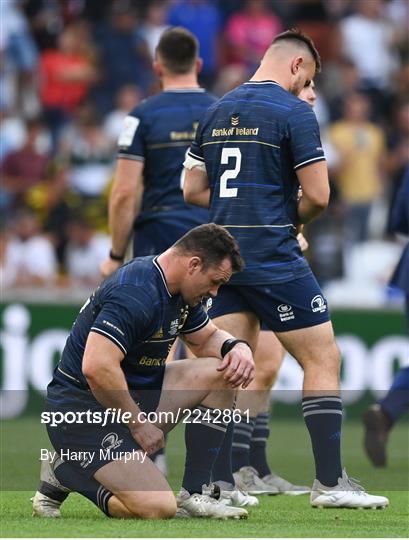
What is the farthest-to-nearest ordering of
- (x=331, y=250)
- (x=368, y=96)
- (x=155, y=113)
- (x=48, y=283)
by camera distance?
1. (x=368, y=96)
2. (x=331, y=250)
3. (x=48, y=283)
4. (x=155, y=113)

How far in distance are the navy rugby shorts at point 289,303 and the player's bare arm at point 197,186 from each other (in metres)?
0.60

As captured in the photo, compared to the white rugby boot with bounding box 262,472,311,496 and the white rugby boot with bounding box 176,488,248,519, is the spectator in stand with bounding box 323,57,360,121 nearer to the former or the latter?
the white rugby boot with bounding box 262,472,311,496

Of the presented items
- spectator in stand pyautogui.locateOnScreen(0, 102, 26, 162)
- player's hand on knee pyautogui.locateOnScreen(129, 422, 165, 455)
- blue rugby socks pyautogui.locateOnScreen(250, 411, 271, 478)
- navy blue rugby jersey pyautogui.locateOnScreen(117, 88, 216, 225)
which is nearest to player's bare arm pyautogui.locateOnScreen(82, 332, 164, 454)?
player's hand on knee pyautogui.locateOnScreen(129, 422, 165, 455)

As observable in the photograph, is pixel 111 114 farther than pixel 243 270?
Yes

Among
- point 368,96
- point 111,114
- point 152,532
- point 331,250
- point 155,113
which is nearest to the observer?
A: point 152,532

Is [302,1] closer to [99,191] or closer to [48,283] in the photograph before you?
[99,191]

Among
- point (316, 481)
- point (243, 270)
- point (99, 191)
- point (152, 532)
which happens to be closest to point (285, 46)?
point (243, 270)

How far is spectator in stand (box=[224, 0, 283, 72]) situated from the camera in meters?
17.5

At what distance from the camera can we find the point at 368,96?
1805 centimetres

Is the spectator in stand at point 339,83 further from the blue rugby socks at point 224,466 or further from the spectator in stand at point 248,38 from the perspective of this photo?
the blue rugby socks at point 224,466

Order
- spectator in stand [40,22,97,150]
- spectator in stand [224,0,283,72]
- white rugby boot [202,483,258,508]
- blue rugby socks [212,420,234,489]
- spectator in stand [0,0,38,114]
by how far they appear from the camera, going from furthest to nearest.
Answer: spectator in stand [224,0,283,72] < spectator in stand [0,0,38,114] < spectator in stand [40,22,97,150] < blue rugby socks [212,420,234,489] < white rugby boot [202,483,258,508]

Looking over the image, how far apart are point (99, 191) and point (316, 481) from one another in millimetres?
9064

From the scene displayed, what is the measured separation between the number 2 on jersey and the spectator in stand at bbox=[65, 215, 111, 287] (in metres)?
7.50

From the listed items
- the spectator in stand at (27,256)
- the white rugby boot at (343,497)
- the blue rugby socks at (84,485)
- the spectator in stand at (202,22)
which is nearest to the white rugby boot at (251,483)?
the white rugby boot at (343,497)
